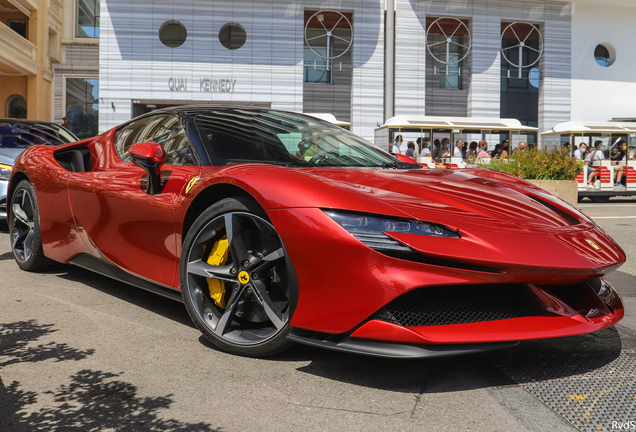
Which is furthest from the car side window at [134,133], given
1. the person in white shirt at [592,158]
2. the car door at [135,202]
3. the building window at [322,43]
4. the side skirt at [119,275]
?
the building window at [322,43]

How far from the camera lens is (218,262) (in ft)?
8.55

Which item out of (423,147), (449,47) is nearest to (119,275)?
(423,147)

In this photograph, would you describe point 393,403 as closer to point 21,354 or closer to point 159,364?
point 159,364

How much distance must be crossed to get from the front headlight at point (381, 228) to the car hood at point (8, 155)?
6039 millimetres

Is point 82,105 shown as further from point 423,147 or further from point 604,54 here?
point 604,54

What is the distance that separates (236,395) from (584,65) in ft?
84.8

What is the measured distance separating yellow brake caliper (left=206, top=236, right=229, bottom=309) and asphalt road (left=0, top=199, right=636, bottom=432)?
23 cm

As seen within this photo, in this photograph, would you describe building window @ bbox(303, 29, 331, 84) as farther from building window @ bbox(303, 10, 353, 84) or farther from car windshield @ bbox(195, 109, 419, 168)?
car windshield @ bbox(195, 109, 419, 168)

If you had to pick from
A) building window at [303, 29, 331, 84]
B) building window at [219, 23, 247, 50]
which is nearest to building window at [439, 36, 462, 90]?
building window at [303, 29, 331, 84]

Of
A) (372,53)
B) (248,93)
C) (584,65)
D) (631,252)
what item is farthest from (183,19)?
(631,252)

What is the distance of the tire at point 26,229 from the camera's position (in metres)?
4.17

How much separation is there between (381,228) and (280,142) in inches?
47.5

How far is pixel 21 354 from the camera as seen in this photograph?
99.2 inches

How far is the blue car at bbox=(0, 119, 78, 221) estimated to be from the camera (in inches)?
277
